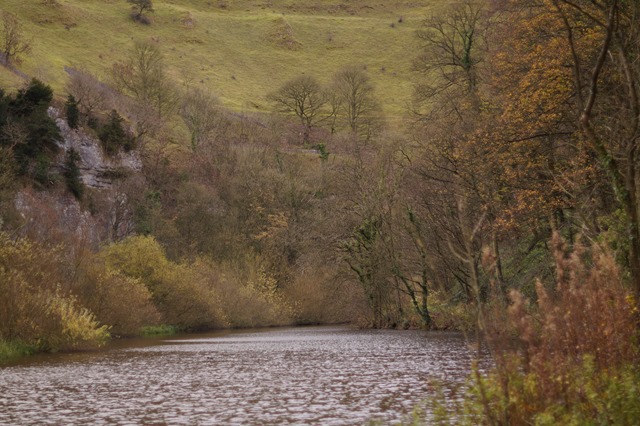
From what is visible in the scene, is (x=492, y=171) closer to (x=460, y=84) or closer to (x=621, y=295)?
(x=460, y=84)

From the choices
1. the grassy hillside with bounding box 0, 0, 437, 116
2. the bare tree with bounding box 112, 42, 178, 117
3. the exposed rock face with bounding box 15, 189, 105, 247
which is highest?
the grassy hillside with bounding box 0, 0, 437, 116

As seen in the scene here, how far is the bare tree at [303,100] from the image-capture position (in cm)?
10644

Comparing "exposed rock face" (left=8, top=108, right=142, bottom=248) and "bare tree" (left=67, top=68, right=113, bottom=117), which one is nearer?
"exposed rock face" (left=8, top=108, right=142, bottom=248)

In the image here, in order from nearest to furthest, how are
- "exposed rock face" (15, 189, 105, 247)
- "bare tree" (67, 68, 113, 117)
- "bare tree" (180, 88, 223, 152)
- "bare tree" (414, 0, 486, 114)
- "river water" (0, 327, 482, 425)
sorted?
"river water" (0, 327, 482, 425)
"exposed rock face" (15, 189, 105, 247)
"bare tree" (414, 0, 486, 114)
"bare tree" (67, 68, 113, 117)
"bare tree" (180, 88, 223, 152)

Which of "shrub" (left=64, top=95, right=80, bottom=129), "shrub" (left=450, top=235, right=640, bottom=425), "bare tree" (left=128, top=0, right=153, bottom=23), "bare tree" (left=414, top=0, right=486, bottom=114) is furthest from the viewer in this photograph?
"bare tree" (left=128, top=0, right=153, bottom=23)

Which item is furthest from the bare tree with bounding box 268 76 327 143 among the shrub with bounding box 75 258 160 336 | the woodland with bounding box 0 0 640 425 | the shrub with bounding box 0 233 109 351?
the shrub with bounding box 0 233 109 351

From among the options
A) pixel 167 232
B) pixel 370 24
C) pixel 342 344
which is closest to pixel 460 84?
pixel 342 344

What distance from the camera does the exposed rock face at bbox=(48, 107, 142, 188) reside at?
A: 2525 inches

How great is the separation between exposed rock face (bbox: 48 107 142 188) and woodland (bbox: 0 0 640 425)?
0.35 metres

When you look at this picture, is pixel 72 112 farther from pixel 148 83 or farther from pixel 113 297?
pixel 148 83

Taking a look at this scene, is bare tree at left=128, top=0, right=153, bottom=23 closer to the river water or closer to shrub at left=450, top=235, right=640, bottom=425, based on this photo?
the river water

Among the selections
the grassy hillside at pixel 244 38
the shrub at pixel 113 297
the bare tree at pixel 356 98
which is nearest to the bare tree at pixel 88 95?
the grassy hillside at pixel 244 38

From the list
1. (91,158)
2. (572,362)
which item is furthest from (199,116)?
(572,362)

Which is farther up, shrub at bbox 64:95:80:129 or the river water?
shrub at bbox 64:95:80:129
